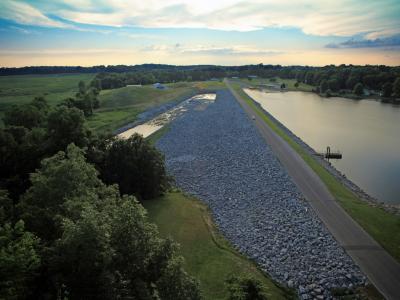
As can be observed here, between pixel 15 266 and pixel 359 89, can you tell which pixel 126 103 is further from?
pixel 15 266

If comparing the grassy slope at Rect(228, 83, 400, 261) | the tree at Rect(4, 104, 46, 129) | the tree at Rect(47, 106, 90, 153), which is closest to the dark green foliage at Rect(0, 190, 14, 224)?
the tree at Rect(47, 106, 90, 153)

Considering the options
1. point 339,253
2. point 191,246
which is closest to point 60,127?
point 191,246

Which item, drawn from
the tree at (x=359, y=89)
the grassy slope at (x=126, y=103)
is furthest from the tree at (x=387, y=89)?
the grassy slope at (x=126, y=103)

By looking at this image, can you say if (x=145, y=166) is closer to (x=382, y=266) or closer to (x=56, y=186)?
(x=56, y=186)

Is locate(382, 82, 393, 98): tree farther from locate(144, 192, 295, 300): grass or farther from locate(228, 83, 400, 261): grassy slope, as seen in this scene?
locate(144, 192, 295, 300): grass

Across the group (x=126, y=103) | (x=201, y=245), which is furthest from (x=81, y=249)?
(x=126, y=103)

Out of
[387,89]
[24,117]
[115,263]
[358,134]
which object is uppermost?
[387,89]

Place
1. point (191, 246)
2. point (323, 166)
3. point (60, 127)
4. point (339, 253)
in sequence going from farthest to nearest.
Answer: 1. point (323, 166)
2. point (60, 127)
3. point (191, 246)
4. point (339, 253)
